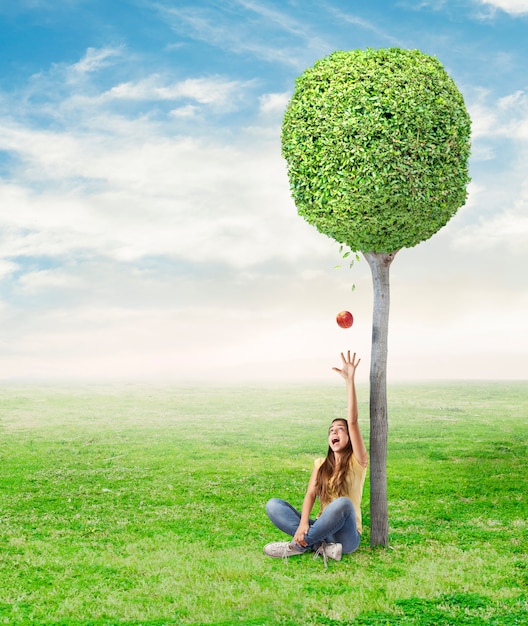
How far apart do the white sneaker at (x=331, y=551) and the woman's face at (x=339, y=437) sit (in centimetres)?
132

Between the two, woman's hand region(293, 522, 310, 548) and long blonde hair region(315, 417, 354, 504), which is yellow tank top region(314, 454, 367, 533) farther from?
woman's hand region(293, 522, 310, 548)

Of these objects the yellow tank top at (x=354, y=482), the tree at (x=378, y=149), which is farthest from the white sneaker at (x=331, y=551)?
the tree at (x=378, y=149)

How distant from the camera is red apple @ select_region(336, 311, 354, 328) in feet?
32.3

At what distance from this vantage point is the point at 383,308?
10078mm

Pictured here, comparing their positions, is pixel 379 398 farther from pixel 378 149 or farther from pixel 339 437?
pixel 378 149

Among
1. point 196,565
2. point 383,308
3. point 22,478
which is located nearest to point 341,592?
point 196,565

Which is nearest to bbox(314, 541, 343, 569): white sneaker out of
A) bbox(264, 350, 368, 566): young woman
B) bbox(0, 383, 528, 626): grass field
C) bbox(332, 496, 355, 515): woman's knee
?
bbox(264, 350, 368, 566): young woman

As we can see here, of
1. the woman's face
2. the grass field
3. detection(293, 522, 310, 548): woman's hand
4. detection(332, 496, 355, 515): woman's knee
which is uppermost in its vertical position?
the woman's face

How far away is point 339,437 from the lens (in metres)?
9.44

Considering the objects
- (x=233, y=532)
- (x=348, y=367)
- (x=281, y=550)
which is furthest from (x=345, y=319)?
(x=233, y=532)

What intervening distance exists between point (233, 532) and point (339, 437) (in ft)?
10.1

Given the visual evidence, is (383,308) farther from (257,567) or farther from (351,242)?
(257,567)

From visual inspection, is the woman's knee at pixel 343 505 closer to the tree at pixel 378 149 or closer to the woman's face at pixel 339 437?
the woman's face at pixel 339 437

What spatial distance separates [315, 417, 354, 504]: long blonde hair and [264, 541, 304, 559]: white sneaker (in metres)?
0.82
